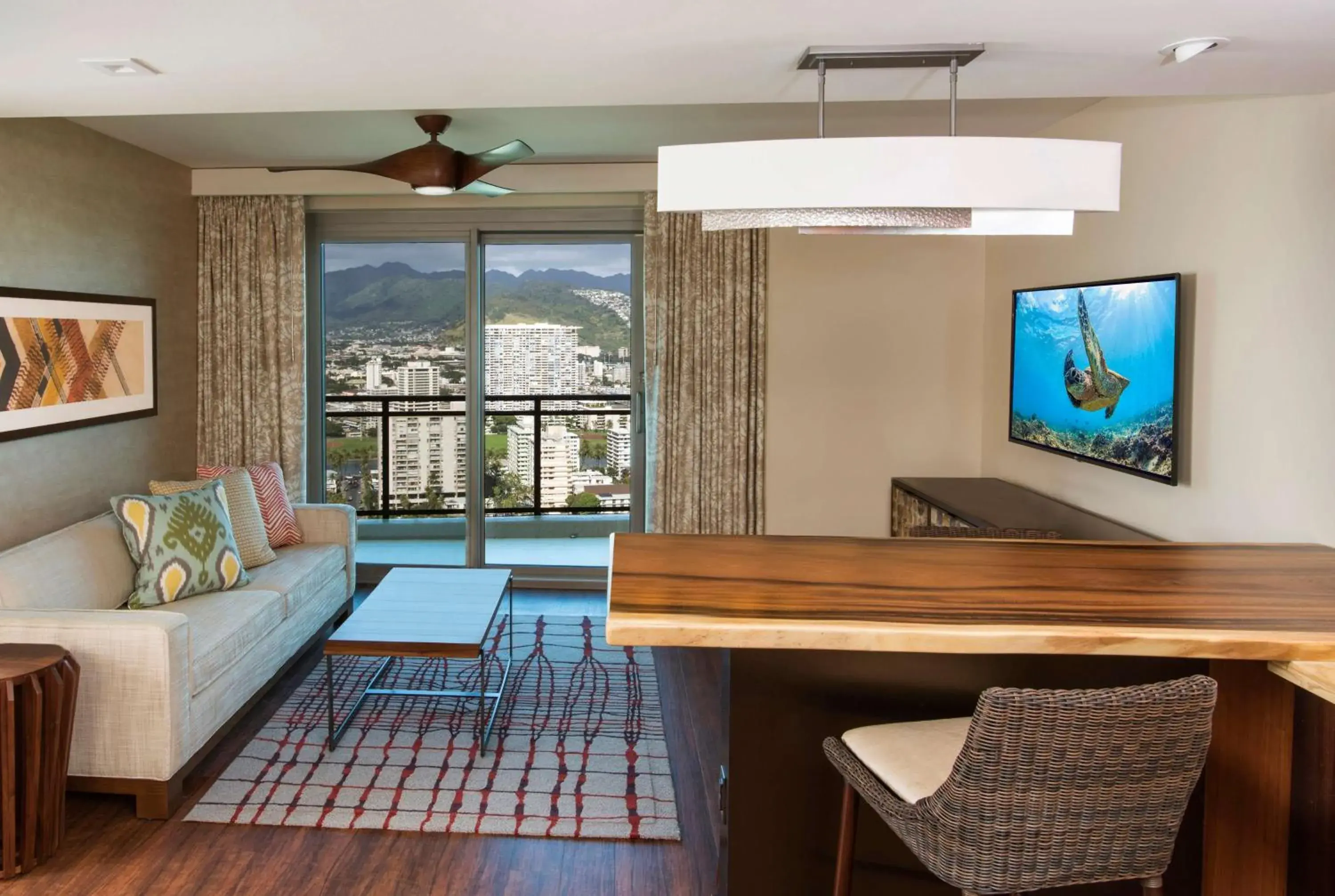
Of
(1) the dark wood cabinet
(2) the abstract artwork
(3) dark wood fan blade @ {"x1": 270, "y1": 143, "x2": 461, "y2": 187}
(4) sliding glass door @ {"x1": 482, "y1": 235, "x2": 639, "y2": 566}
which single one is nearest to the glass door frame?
(4) sliding glass door @ {"x1": 482, "y1": 235, "x2": 639, "y2": 566}

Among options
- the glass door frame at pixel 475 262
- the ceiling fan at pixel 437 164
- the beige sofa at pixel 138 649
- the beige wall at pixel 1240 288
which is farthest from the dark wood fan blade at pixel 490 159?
the beige wall at pixel 1240 288

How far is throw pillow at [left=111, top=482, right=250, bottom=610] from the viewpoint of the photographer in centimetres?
382

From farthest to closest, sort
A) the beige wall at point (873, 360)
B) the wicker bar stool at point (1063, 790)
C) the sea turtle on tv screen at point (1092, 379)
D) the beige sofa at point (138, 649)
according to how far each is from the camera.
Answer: the beige wall at point (873, 360) < the sea turtle on tv screen at point (1092, 379) < the beige sofa at point (138, 649) < the wicker bar stool at point (1063, 790)

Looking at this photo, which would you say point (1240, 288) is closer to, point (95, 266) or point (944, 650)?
point (944, 650)

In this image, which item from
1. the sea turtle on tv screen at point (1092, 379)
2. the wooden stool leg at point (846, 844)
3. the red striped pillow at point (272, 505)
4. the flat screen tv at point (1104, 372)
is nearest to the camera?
the wooden stool leg at point (846, 844)

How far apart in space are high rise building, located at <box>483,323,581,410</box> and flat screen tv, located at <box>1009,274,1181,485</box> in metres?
2.48

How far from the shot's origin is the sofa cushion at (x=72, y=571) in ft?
10.7

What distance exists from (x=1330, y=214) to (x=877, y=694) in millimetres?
1894

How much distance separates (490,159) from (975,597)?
2.93 metres

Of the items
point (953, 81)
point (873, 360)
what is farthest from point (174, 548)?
point (873, 360)

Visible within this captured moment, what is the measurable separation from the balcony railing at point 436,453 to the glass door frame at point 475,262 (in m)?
0.08

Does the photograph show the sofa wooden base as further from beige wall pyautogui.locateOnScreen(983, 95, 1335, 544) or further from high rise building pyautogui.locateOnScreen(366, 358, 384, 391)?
beige wall pyautogui.locateOnScreen(983, 95, 1335, 544)

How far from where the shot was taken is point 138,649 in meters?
2.93

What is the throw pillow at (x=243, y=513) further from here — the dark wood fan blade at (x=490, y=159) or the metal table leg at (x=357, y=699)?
the dark wood fan blade at (x=490, y=159)
